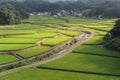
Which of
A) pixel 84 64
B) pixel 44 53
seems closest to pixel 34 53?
pixel 44 53

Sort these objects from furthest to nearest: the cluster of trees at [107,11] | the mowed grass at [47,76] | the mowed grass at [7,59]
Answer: the cluster of trees at [107,11], the mowed grass at [7,59], the mowed grass at [47,76]

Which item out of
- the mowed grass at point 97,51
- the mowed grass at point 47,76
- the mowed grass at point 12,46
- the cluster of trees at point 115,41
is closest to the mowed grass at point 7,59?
the mowed grass at point 12,46

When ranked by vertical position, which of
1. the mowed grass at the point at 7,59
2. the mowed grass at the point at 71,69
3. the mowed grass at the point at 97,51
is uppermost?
the mowed grass at the point at 71,69

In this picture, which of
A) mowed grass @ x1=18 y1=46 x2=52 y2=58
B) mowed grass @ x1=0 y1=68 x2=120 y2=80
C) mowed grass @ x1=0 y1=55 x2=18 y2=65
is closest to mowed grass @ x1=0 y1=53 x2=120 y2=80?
mowed grass @ x1=0 y1=68 x2=120 y2=80

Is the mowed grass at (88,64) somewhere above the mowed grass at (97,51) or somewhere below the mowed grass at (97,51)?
above

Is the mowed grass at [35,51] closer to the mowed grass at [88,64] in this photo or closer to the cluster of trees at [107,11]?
the mowed grass at [88,64]

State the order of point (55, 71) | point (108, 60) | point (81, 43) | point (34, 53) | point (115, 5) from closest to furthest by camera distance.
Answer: point (55, 71) → point (108, 60) → point (34, 53) → point (81, 43) → point (115, 5)

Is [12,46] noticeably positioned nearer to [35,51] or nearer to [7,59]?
[35,51]

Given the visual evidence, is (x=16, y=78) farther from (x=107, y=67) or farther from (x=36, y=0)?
(x=36, y=0)

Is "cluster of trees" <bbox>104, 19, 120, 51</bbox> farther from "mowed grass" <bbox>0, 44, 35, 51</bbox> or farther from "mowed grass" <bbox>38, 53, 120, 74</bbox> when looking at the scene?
"mowed grass" <bbox>0, 44, 35, 51</bbox>

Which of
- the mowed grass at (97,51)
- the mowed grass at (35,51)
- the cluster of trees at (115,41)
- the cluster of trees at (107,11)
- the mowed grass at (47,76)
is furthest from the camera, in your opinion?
the cluster of trees at (107,11)

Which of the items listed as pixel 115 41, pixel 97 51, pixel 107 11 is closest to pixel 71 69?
pixel 97 51
